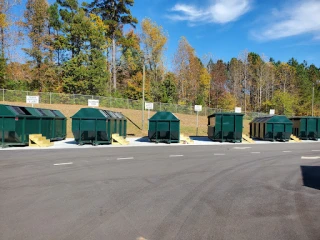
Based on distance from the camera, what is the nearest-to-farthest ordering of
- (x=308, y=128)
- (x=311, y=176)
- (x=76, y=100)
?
(x=311, y=176) < (x=308, y=128) < (x=76, y=100)

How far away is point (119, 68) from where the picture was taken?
165 ft

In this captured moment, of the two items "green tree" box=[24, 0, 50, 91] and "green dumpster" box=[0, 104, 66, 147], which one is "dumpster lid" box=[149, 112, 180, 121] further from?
"green tree" box=[24, 0, 50, 91]

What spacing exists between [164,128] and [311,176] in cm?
1295

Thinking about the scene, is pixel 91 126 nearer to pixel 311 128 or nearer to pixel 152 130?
pixel 152 130

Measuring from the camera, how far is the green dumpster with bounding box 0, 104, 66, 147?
16578 mm

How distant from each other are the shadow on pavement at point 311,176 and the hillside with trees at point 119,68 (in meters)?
21.5

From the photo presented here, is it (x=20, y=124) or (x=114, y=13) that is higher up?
(x=114, y=13)

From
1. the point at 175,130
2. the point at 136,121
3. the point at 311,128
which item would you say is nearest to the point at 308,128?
the point at 311,128

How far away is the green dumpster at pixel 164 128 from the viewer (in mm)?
20797

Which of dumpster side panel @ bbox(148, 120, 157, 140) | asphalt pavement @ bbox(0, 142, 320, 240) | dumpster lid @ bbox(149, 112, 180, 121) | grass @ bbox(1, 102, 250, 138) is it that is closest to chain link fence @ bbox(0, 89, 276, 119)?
grass @ bbox(1, 102, 250, 138)

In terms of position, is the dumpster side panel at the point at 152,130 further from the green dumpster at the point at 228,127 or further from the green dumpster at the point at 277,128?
the green dumpster at the point at 277,128

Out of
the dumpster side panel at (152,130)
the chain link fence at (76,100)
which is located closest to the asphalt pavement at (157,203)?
the dumpster side panel at (152,130)

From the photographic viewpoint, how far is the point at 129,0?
160 ft

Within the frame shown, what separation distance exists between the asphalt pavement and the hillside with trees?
22.1 m
